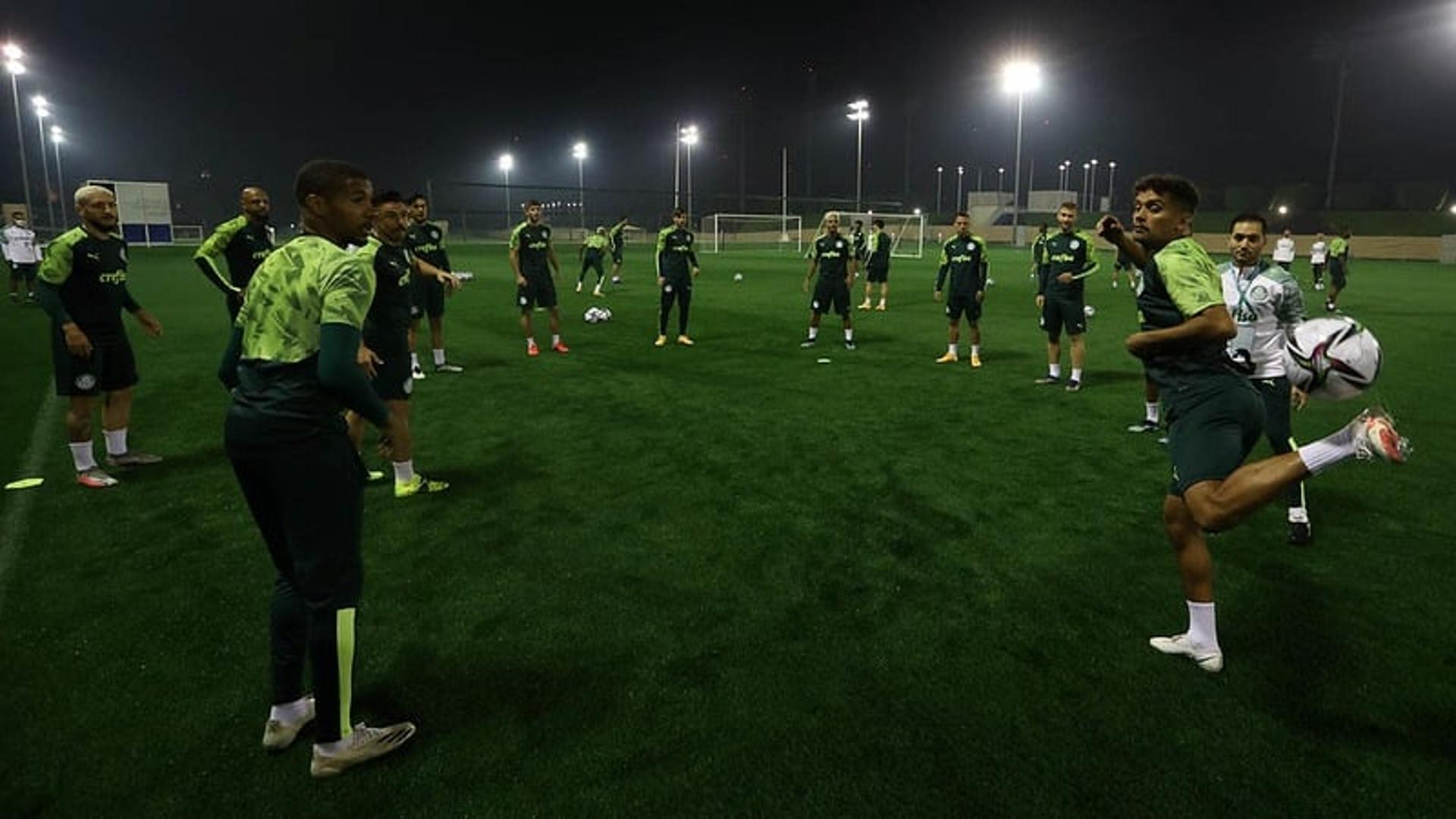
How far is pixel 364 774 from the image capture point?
315 cm

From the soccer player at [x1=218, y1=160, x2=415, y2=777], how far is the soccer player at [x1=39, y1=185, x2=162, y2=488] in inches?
175

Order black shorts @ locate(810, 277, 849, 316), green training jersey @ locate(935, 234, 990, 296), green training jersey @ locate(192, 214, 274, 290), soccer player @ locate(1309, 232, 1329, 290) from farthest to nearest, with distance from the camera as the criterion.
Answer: soccer player @ locate(1309, 232, 1329, 290) < black shorts @ locate(810, 277, 849, 316) < green training jersey @ locate(935, 234, 990, 296) < green training jersey @ locate(192, 214, 274, 290)

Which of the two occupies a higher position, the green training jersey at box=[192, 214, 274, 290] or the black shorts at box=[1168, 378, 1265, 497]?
the green training jersey at box=[192, 214, 274, 290]

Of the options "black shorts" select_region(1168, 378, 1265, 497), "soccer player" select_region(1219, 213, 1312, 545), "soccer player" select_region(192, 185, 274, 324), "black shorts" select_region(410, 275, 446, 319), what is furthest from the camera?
"black shorts" select_region(410, 275, 446, 319)

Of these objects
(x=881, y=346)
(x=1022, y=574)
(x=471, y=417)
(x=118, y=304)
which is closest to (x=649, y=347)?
(x=881, y=346)

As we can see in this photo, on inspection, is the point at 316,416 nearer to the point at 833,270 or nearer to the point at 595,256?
the point at 833,270

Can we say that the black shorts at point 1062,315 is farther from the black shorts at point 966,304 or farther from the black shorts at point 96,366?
the black shorts at point 96,366

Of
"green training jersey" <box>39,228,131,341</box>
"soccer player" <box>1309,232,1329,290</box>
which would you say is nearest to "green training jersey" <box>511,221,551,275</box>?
"green training jersey" <box>39,228,131,341</box>

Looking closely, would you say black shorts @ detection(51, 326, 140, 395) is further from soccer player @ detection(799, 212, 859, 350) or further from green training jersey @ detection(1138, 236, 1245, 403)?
soccer player @ detection(799, 212, 859, 350)

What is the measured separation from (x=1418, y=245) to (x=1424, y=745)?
53.6m

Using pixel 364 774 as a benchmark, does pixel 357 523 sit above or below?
above

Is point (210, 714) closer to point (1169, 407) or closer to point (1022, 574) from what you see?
point (1022, 574)

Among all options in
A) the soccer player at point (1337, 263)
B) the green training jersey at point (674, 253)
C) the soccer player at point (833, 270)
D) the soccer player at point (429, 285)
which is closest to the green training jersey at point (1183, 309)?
the soccer player at point (429, 285)

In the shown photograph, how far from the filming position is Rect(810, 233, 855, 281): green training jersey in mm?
13352
